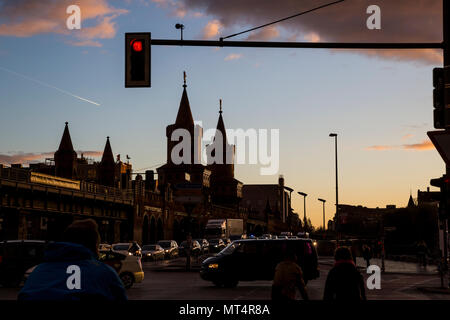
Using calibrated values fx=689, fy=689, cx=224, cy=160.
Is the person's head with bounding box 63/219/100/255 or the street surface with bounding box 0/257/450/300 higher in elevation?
the person's head with bounding box 63/219/100/255

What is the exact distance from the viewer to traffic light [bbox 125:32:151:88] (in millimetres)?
12352

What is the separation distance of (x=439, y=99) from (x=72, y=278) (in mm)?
9257

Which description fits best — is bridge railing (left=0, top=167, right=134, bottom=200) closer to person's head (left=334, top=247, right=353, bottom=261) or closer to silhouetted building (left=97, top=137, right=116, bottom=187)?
silhouetted building (left=97, top=137, right=116, bottom=187)

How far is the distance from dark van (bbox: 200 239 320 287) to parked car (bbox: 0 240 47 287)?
6.16 metres

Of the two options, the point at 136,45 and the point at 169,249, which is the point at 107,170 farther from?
the point at 136,45

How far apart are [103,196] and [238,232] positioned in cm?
2537

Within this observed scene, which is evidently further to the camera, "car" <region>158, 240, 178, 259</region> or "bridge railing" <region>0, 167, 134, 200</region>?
"car" <region>158, 240, 178, 259</region>

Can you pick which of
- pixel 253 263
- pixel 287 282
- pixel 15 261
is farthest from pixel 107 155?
pixel 287 282

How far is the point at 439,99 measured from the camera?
38.6ft

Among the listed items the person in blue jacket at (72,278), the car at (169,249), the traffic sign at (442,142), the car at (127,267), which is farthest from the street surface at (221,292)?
the car at (169,249)

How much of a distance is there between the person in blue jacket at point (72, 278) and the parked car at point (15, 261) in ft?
70.4

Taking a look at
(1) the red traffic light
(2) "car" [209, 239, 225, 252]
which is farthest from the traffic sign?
(2) "car" [209, 239, 225, 252]
